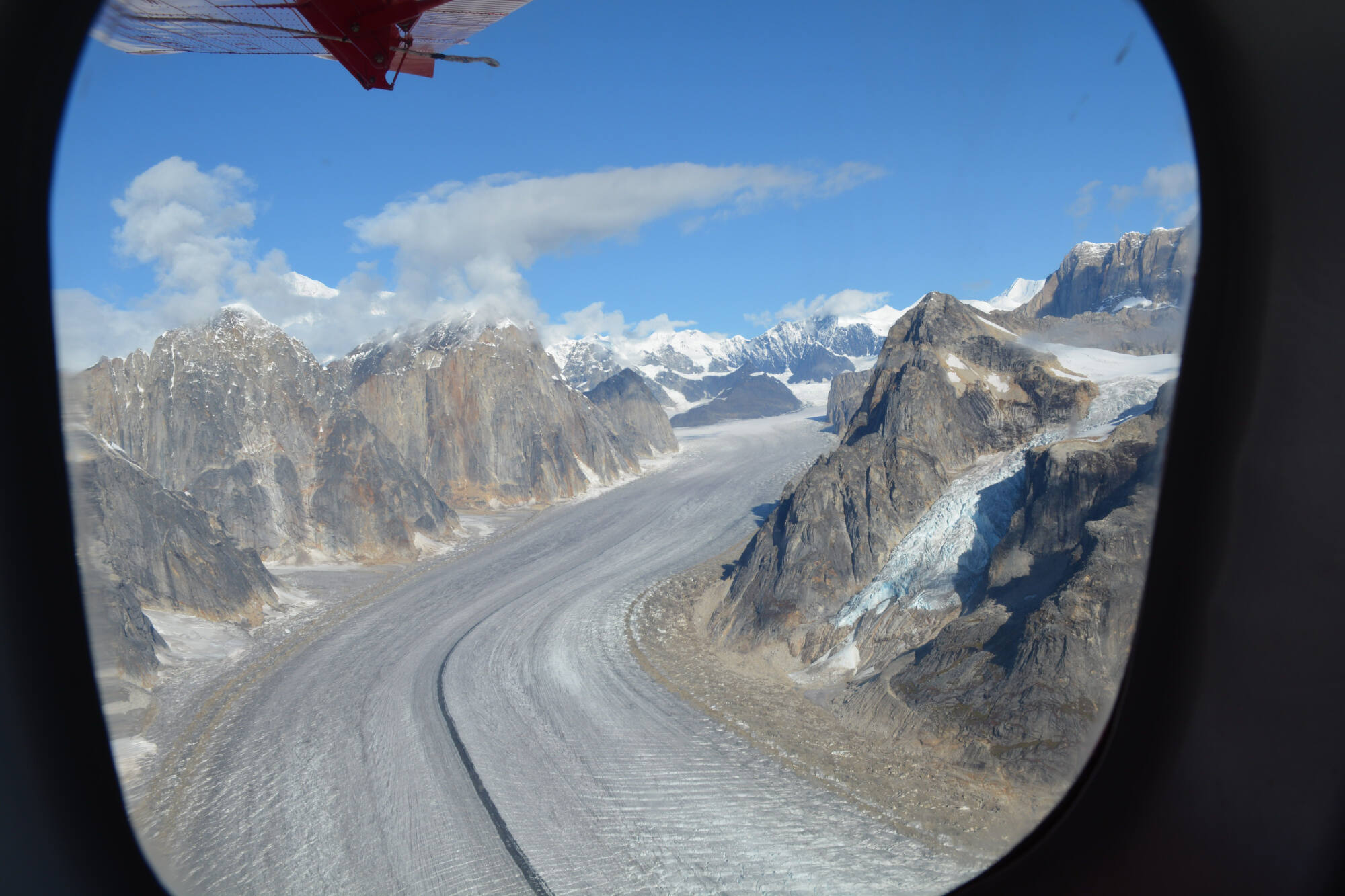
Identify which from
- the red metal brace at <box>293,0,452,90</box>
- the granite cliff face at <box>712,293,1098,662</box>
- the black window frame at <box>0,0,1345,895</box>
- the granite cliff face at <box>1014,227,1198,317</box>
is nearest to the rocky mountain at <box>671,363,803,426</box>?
the granite cliff face at <box>712,293,1098,662</box>

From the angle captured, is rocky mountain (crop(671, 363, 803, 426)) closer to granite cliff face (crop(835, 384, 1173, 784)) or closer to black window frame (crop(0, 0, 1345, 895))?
granite cliff face (crop(835, 384, 1173, 784))

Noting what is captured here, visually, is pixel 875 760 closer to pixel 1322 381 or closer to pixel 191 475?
pixel 1322 381

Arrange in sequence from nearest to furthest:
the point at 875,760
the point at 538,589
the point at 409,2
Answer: the point at 409,2
the point at 875,760
the point at 538,589

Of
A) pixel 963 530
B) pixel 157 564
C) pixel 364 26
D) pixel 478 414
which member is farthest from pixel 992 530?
pixel 478 414

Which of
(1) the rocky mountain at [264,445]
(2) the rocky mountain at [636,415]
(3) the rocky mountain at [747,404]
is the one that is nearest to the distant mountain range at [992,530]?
(1) the rocky mountain at [264,445]

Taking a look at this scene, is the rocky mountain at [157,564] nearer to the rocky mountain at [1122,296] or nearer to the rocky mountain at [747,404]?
the rocky mountain at [1122,296]

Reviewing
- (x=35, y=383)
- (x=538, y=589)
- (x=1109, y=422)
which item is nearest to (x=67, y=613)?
(x=35, y=383)
